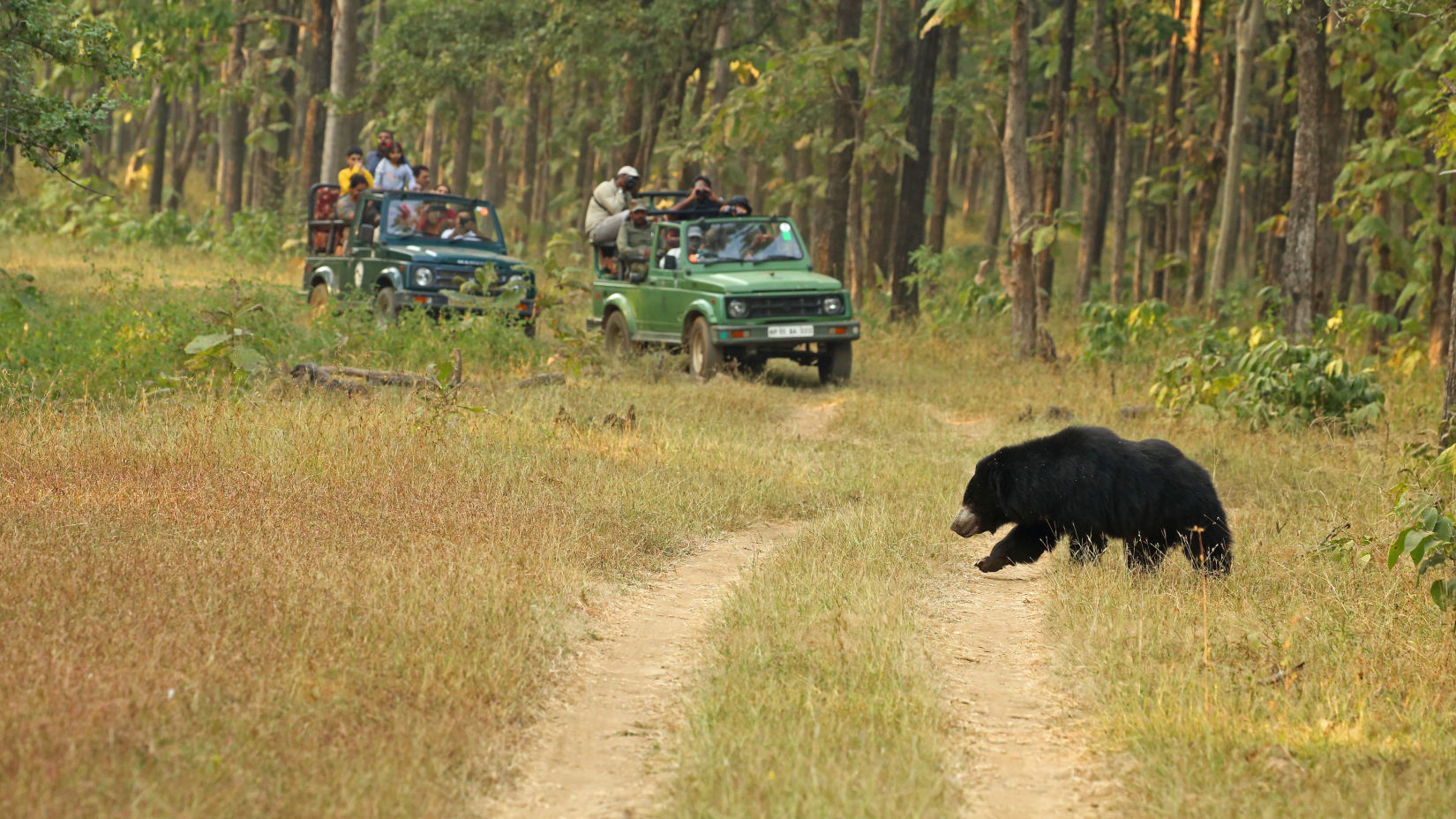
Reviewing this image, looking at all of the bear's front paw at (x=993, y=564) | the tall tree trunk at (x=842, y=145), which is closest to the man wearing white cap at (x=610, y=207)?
the tall tree trunk at (x=842, y=145)

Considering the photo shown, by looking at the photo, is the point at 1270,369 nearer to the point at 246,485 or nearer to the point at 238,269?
the point at 246,485

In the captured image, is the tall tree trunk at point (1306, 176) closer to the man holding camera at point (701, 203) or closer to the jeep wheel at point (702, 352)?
the jeep wheel at point (702, 352)

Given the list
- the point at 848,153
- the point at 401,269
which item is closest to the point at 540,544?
the point at 401,269

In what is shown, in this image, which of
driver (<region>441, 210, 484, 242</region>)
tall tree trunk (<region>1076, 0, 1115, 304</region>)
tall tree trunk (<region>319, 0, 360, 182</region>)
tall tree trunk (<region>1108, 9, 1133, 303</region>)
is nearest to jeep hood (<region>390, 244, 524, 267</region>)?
driver (<region>441, 210, 484, 242</region>)

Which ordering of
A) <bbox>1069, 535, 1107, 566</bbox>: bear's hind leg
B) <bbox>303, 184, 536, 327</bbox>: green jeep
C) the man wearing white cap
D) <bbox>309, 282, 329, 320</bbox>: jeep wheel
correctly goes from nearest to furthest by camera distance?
<bbox>1069, 535, 1107, 566</bbox>: bear's hind leg < <bbox>303, 184, 536, 327</bbox>: green jeep < the man wearing white cap < <bbox>309, 282, 329, 320</bbox>: jeep wheel

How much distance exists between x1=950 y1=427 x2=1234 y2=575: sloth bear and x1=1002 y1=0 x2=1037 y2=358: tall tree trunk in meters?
11.5

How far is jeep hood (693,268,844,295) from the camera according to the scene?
649 inches

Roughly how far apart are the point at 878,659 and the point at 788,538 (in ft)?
9.94

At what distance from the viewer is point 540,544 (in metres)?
7.80

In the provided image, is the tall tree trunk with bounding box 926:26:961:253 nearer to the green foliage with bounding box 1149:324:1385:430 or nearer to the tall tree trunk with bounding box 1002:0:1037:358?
the tall tree trunk with bounding box 1002:0:1037:358

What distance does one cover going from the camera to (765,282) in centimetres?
1670

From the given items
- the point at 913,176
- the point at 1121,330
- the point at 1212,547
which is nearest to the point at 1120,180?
the point at 913,176

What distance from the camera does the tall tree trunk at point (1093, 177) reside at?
27.0 metres

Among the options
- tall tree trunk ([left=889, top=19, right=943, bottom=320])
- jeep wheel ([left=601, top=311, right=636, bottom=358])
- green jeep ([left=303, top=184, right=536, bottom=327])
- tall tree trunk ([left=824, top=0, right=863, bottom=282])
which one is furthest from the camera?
tall tree trunk ([left=824, top=0, right=863, bottom=282])
